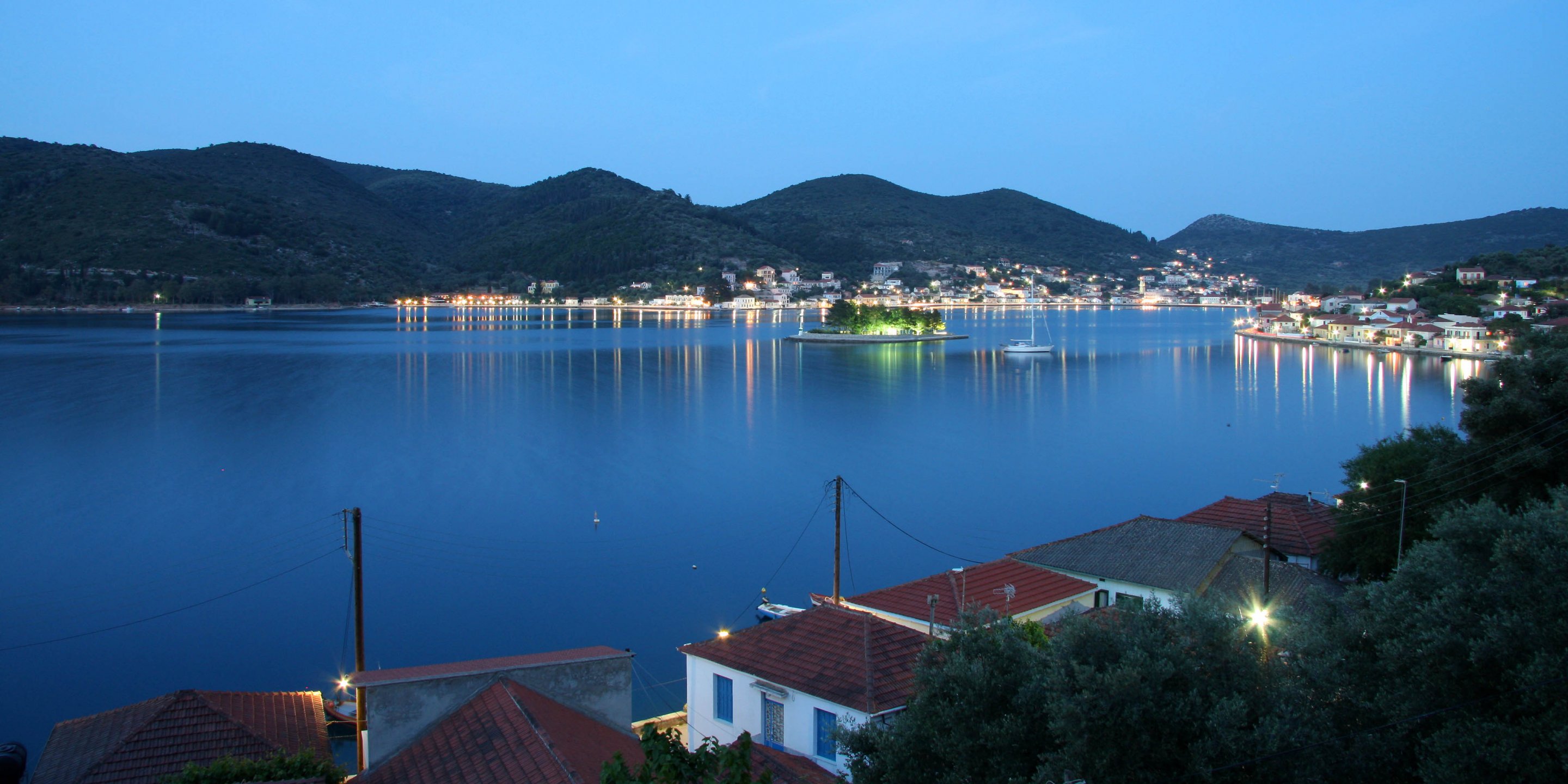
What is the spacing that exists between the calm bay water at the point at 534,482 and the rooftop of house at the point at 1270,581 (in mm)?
3584

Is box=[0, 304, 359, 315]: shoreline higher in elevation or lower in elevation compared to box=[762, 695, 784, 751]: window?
higher

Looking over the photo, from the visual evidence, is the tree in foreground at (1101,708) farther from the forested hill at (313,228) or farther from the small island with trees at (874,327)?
the forested hill at (313,228)

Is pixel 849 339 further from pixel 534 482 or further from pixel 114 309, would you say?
pixel 114 309

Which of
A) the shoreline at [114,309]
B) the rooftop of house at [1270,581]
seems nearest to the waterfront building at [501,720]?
the rooftop of house at [1270,581]

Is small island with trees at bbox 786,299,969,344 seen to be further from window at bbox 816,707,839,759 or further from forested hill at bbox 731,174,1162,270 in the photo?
forested hill at bbox 731,174,1162,270

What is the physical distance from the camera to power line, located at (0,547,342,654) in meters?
8.69

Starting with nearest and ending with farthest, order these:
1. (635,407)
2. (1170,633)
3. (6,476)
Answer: (1170,633), (6,476), (635,407)

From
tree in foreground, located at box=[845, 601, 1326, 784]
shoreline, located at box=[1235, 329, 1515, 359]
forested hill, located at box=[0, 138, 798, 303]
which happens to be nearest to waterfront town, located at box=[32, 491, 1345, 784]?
tree in foreground, located at box=[845, 601, 1326, 784]

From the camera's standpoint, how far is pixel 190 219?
223ft

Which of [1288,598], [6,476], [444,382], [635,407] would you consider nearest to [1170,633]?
[1288,598]

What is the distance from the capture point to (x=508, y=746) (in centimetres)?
343

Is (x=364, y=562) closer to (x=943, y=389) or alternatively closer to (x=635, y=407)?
(x=635, y=407)

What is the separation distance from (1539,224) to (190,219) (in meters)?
119

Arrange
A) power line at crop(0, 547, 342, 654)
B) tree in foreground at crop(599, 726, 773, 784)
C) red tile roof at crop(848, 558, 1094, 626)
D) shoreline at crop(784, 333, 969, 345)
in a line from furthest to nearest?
shoreline at crop(784, 333, 969, 345) < power line at crop(0, 547, 342, 654) < red tile roof at crop(848, 558, 1094, 626) < tree in foreground at crop(599, 726, 773, 784)
